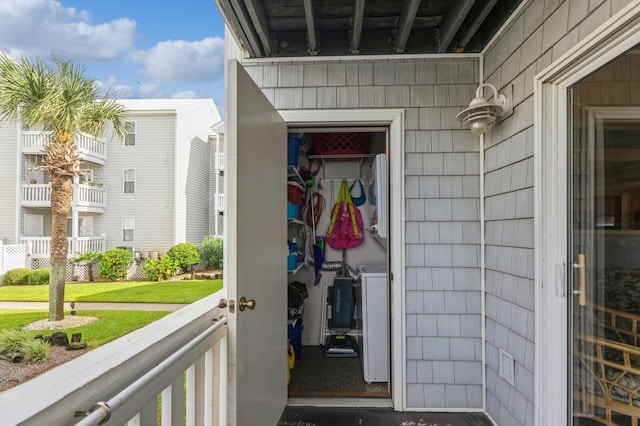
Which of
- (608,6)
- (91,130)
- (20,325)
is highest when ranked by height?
(91,130)

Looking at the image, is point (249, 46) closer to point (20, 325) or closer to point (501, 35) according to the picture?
point (501, 35)

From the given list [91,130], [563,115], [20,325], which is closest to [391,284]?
[563,115]

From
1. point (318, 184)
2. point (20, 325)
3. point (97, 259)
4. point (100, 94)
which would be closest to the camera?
point (318, 184)

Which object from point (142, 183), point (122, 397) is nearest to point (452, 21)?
point (122, 397)

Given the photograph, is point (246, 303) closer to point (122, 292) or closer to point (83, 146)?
point (122, 292)

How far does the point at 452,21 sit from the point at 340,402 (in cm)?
263

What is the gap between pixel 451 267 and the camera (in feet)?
7.51

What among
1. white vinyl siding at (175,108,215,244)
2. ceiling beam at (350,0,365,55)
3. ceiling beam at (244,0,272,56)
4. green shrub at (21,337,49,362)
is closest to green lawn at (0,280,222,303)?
white vinyl siding at (175,108,215,244)

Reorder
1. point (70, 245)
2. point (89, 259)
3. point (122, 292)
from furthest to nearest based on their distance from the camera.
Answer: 1. point (70, 245)
2. point (89, 259)
3. point (122, 292)

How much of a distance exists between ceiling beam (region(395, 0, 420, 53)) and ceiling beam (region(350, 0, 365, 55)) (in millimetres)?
251

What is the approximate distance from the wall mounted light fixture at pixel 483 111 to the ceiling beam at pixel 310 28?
3.43 feet

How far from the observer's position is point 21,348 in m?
1.72

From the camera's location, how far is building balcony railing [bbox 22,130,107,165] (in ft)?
27.3

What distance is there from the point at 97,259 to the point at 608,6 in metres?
10.3
